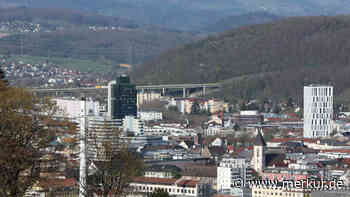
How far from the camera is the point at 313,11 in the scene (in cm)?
18362

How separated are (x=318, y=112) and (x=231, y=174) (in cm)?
2632

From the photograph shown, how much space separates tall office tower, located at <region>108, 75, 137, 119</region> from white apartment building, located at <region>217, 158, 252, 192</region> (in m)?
27.8

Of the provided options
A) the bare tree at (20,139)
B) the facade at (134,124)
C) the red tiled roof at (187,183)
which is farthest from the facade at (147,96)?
the bare tree at (20,139)

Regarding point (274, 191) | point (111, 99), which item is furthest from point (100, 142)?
point (111, 99)

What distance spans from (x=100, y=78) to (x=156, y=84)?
538cm

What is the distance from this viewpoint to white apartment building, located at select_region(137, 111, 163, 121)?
80.0 metres

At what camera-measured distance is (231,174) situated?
44.4 m


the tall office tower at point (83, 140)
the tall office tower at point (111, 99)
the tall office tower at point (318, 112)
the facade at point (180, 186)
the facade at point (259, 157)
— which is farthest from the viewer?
the tall office tower at point (111, 99)

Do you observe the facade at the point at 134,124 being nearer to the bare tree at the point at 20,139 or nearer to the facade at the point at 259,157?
the facade at the point at 259,157

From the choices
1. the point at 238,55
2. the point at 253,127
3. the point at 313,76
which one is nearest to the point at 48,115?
the point at 253,127

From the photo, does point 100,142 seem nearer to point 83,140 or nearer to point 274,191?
point 83,140

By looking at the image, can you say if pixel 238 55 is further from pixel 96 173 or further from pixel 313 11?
pixel 96 173

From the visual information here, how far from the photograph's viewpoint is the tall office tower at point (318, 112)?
69062 millimetres

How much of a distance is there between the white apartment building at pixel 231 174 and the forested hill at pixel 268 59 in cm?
4399
